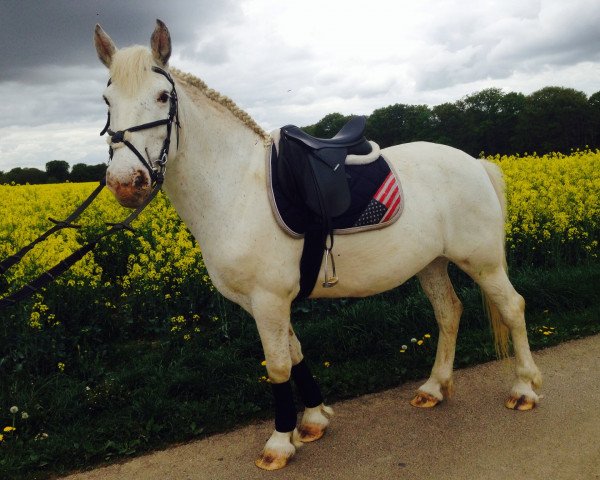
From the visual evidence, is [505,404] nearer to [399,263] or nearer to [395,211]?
[399,263]

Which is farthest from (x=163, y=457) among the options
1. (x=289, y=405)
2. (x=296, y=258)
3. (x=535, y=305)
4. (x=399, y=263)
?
(x=535, y=305)

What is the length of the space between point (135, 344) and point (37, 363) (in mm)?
963

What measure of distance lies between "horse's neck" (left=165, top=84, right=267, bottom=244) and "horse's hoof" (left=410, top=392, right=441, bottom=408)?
207 centimetres

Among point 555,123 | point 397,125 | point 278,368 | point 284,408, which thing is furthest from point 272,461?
point 397,125

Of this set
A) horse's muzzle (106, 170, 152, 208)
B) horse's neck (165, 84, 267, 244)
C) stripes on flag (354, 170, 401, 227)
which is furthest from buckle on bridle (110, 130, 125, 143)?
stripes on flag (354, 170, 401, 227)

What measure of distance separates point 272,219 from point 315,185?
1.05 feet

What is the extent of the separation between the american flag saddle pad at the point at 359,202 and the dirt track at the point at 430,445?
1.45 meters

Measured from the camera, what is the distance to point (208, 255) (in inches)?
121

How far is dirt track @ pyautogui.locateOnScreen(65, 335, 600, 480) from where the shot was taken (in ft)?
10.1

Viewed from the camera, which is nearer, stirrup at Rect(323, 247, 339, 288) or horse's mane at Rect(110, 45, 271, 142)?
horse's mane at Rect(110, 45, 271, 142)

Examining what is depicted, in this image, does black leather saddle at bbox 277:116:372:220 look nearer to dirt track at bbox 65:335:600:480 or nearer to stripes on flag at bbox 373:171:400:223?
stripes on flag at bbox 373:171:400:223

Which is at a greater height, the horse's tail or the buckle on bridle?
the buckle on bridle

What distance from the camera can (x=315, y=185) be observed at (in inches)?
118

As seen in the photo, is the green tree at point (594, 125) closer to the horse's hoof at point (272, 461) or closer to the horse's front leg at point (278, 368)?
the horse's front leg at point (278, 368)
